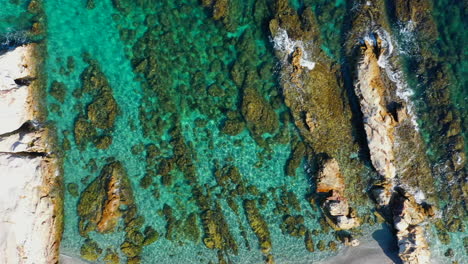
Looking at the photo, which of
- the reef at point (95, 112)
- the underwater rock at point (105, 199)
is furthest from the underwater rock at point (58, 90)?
the underwater rock at point (105, 199)

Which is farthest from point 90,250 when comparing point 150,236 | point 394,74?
point 394,74

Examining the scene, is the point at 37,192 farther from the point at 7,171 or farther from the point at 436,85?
the point at 436,85

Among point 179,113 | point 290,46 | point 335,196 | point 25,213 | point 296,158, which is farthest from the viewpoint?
point 179,113

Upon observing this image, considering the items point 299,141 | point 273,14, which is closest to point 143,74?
point 273,14

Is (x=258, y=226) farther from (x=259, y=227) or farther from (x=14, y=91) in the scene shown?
(x=14, y=91)

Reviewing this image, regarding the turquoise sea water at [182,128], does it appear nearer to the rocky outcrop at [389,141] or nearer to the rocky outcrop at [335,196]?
the rocky outcrop at [335,196]

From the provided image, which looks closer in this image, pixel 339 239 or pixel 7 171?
pixel 7 171
